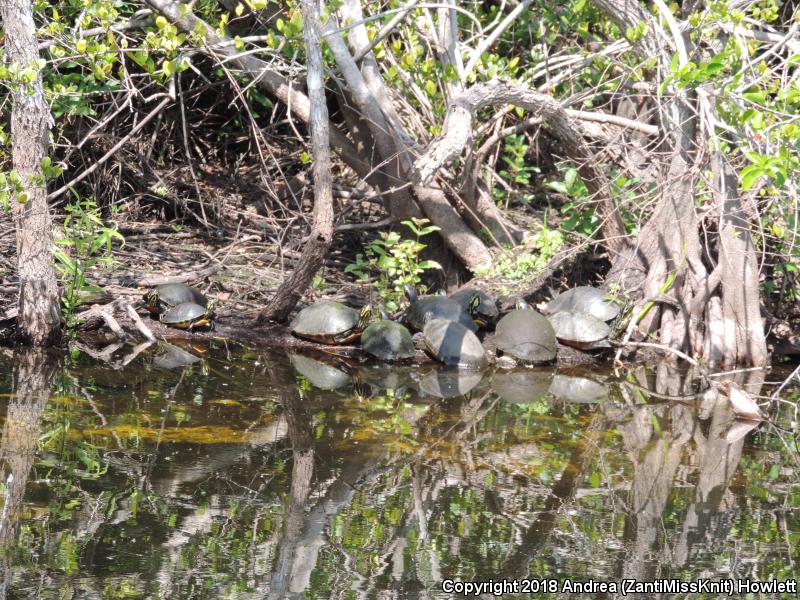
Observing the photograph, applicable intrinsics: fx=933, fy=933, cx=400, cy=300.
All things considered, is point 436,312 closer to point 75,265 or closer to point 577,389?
point 577,389

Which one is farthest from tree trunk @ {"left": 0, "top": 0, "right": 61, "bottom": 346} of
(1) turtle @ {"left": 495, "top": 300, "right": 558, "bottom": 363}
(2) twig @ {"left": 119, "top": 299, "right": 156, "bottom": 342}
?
(1) turtle @ {"left": 495, "top": 300, "right": 558, "bottom": 363}

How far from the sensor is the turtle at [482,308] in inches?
327

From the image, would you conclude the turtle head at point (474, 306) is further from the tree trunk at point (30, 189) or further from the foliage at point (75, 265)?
the tree trunk at point (30, 189)

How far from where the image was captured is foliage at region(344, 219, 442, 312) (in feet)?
28.3

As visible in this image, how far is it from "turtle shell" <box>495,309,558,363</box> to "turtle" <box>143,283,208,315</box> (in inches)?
103

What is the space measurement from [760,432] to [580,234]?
360cm

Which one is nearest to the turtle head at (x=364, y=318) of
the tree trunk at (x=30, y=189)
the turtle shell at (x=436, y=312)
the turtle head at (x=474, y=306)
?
the turtle shell at (x=436, y=312)

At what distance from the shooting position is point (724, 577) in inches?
146

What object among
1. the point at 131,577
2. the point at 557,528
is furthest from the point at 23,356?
Result: the point at 557,528

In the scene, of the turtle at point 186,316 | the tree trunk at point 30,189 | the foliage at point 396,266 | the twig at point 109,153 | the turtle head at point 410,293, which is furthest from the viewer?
the foliage at point 396,266

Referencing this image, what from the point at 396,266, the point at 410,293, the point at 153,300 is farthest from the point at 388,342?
the point at 153,300

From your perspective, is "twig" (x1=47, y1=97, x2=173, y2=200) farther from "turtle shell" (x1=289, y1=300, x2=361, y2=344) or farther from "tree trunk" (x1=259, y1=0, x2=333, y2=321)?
"turtle shell" (x1=289, y1=300, x2=361, y2=344)

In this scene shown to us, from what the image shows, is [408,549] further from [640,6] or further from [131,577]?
[640,6]

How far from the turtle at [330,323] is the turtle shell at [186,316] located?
77 centimetres
